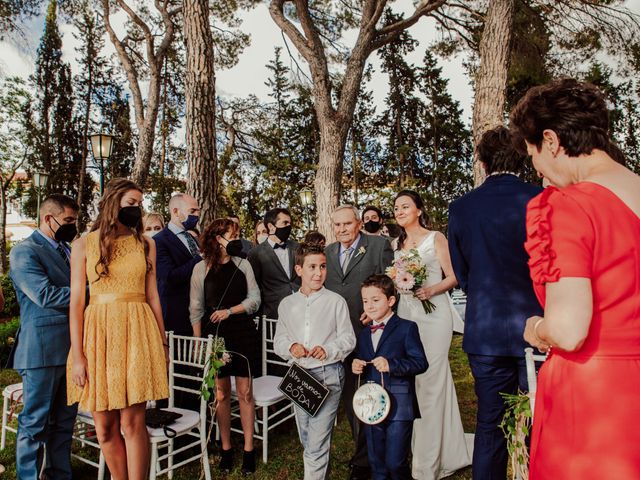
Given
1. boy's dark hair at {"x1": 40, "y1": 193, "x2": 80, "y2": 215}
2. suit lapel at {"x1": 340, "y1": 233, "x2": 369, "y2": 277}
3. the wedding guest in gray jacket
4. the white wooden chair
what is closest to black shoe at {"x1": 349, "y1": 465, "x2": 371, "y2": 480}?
the wedding guest in gray jacket

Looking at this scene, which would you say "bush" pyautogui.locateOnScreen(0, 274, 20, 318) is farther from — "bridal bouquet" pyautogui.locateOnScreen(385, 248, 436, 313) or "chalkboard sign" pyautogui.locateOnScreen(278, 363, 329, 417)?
"bridal bouquet" pyautogui.locateOnScreen(385, 248, 436, 313)

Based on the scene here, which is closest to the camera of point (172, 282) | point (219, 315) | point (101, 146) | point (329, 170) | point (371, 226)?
point (219, 315)

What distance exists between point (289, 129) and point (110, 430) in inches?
999

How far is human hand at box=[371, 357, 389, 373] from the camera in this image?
2.73m

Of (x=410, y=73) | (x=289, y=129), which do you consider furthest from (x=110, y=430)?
(x=410, y=73)

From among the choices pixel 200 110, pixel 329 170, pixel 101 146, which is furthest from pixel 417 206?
pixel 101 146

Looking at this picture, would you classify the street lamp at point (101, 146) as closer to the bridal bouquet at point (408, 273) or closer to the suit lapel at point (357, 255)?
the suit lapel at point (357, 255)

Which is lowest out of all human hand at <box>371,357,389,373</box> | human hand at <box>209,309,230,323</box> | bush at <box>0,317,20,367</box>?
bush at <box>0,317,20,367</box>

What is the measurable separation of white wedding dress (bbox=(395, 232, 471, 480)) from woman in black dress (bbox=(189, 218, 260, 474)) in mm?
1211

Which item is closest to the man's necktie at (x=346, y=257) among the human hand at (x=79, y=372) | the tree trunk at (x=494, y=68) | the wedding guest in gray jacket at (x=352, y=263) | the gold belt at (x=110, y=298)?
the wedding guest in gray jacket at (x=352, y=263)

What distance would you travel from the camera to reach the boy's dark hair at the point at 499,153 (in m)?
2.48

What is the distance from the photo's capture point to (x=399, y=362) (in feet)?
9.19

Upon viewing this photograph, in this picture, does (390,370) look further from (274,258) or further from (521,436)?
(274,258)

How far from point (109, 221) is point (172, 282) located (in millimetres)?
1332
